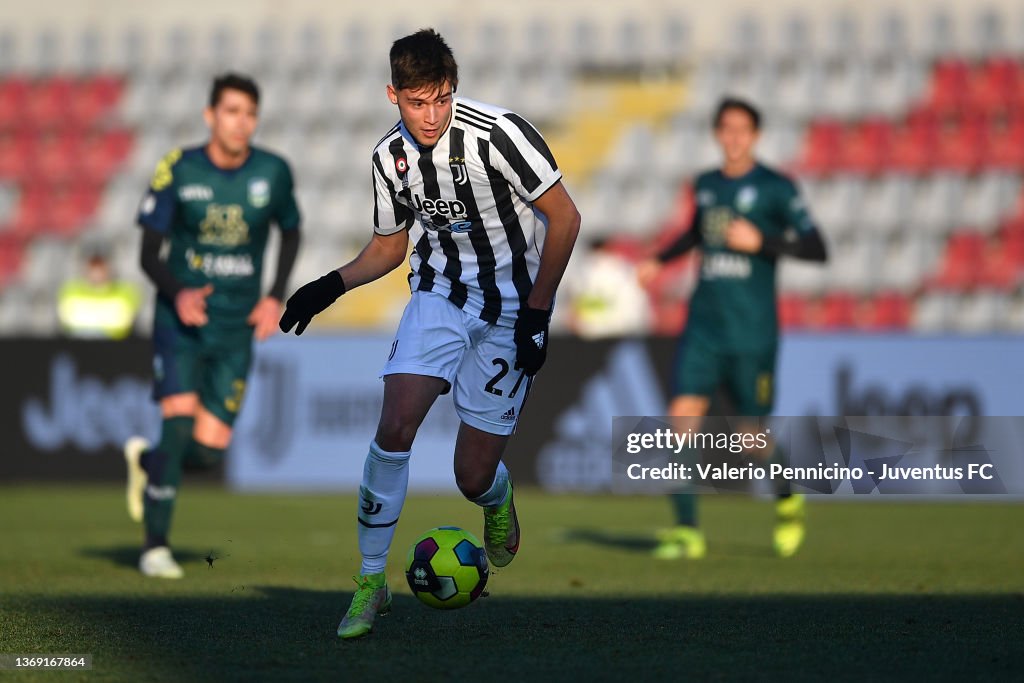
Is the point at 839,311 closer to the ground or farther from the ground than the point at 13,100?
closer to the ground

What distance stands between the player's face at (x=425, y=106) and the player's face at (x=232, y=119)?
2.65m

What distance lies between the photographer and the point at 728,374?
349 inches

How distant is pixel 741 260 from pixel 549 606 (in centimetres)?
350

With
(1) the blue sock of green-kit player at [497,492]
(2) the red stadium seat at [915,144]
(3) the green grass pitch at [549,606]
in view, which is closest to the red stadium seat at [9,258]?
(3) the green grass pitch at [549,606]

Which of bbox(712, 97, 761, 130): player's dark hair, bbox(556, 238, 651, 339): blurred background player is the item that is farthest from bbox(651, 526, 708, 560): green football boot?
bbox(556, 238, 651, 339): blurred background player

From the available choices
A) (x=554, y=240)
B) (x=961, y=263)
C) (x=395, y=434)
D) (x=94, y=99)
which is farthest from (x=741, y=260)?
(x=94, y=99)

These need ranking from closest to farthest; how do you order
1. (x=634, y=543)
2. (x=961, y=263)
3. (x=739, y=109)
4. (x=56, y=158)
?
(x=739, y=109)
(x=634, y=543)
(x=961, y=263)
(x=56, y=158)

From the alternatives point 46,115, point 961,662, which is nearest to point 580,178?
point 46,115

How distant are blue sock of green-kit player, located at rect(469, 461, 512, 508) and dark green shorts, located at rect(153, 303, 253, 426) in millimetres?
2235

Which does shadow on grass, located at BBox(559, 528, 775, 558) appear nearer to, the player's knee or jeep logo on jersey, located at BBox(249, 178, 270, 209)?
jeep logo on jersey, located at BBox(249, 178, 270, 209)

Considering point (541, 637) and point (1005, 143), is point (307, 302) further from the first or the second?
point (1005, 143)

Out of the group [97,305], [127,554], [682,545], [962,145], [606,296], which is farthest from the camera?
[962,145]

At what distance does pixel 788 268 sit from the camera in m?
16.2

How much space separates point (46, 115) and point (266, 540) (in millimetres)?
11848
